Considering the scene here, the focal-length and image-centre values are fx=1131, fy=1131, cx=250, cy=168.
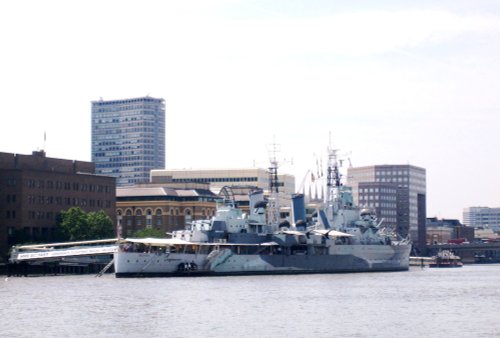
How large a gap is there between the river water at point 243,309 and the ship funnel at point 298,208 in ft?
128

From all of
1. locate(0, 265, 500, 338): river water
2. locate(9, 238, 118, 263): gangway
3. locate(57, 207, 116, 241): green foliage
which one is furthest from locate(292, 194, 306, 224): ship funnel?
locate(0, 265, 500, 338): river water

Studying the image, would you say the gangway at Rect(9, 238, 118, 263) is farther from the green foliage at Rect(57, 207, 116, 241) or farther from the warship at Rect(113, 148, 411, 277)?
the green foliage at Rect(57, 207, 116, 241)

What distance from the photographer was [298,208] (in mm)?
175250

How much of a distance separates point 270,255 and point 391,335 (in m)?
86.7

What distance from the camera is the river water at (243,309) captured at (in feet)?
248

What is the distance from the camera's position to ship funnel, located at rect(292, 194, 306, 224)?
174750 mm

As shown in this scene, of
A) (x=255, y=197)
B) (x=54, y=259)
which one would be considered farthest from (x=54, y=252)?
(x=255, y=197)

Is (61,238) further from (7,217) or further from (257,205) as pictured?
(257,205)

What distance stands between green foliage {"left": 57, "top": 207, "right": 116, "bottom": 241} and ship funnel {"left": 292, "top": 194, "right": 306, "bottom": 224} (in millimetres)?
35987

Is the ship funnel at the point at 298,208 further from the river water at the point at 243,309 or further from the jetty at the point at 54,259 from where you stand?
the river water at the point at 243,309

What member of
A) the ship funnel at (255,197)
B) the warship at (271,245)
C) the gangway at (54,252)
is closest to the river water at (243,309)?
the warship at (271,245)

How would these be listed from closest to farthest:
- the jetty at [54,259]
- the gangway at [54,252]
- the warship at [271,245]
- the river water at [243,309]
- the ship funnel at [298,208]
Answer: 1. the river water at [243,309]
2. the warship at [271,245]
3. the gangway at [54,252]
4. the jetty at [54,259]
5. the ship funnel at [298,208]

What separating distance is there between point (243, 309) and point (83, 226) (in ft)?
339

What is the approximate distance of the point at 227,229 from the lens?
511 feet
